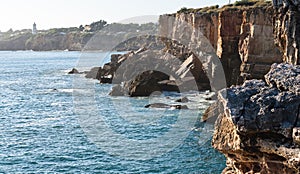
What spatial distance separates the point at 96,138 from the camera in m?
36.6

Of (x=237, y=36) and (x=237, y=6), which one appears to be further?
(x=237, y=6)

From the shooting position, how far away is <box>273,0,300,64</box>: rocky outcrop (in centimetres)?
2786

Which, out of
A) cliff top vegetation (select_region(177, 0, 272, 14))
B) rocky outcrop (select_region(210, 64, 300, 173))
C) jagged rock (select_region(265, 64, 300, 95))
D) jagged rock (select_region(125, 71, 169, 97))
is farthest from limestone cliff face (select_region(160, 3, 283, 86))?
rocky outcrop (select_region(210, 64, 300, 173))

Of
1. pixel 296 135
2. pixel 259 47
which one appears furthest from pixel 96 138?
pixel 296 135

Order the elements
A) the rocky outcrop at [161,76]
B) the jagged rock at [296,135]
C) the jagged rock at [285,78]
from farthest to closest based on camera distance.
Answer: the rocky outcrop at [161,76] < the jagged rock at [285,78] < the jagged rock at [296,135]

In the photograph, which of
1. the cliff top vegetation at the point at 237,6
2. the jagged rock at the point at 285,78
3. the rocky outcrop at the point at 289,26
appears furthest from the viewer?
the cliff top vegetation at the point at 237,6

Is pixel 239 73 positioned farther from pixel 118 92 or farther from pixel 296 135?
pixel 296 135

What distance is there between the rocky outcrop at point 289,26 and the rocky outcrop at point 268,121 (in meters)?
14.7

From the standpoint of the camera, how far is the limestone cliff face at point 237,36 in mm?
50500

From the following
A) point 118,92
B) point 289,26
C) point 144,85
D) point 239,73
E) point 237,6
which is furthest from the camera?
point 237,6

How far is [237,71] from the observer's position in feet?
198

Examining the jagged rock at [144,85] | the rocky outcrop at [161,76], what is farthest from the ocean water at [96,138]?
the rocky outcrop at [161,76]

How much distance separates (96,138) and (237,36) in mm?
29743

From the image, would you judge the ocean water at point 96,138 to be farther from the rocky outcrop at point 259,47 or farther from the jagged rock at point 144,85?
the rocky outcrop at point 259,47
